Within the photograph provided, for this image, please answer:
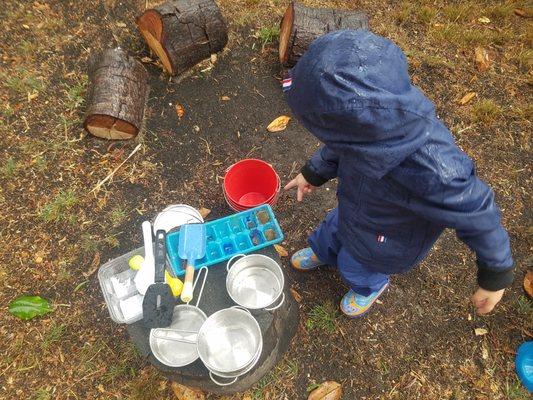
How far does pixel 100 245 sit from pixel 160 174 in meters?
0.65

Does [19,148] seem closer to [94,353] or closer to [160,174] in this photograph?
[160,174]

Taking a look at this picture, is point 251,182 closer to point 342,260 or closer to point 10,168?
point 342,260

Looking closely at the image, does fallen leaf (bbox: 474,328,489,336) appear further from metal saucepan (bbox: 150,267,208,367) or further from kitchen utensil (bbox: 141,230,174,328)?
kitchen utensil (bbox: 141,230,174,328)

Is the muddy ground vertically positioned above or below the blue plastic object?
above

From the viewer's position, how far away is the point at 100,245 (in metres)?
2.72

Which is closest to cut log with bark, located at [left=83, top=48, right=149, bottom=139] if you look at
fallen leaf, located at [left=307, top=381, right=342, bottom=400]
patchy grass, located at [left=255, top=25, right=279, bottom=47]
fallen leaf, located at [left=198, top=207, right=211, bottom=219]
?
fallen leaf, located at [left=198, top=207, right=211, bottom=219]

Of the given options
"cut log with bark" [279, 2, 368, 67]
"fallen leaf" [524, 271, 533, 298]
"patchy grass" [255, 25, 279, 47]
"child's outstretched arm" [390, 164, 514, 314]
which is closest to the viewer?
"child's outstretched arm" [390, 164, 514, 314]

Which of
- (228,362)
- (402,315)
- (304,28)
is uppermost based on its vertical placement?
(304,28)

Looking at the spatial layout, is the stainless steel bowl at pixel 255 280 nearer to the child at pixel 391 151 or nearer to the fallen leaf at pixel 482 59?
the child at pixel 391 151

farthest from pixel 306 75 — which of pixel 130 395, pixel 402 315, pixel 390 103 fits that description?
pixel 130 395

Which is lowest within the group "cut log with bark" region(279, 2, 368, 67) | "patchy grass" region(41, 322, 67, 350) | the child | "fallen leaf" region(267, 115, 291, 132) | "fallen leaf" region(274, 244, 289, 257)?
"fallen leaf" region(274, 244, 289, 257)

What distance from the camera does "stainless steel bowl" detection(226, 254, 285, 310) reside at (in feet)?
6.61

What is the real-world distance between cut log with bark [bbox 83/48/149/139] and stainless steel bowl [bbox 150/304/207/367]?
156 centimetres

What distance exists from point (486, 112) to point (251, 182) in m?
2.02
